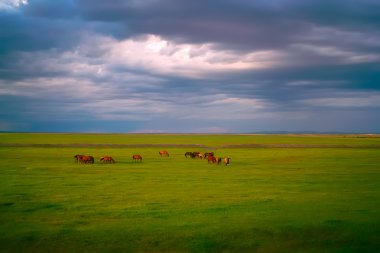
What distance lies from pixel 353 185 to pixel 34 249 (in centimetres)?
1753

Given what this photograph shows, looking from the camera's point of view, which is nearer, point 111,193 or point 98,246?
point 98,246

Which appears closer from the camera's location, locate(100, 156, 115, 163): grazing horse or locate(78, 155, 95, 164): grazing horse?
locate(78, 155, 95, 164): grazing horse

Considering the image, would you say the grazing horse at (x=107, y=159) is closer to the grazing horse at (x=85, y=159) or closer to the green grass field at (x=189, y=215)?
the grazing horse at (x=85, y=159)

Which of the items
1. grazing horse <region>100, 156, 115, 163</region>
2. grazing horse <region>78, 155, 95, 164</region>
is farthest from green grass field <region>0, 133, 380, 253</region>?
grazing horse <region>100, 156, 115, 163</region>

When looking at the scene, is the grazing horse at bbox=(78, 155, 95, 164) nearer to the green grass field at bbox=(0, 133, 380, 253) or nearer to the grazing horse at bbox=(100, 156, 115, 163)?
the grazing horse at bbox=(100, 156, 115, 163)

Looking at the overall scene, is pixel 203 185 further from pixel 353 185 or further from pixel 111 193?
pixel 353 185

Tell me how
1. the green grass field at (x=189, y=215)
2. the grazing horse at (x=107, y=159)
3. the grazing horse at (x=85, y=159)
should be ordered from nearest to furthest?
the green grass field at (x=189, y=215)
the grazing horse at (x=85, y=159)
the grazing horse at (x=107, y=159)

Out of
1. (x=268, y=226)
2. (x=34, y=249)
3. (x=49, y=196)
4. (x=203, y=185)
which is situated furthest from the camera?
(x=203, y=185)

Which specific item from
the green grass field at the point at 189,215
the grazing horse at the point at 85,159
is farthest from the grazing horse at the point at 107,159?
the green grass field at the point at 189,215

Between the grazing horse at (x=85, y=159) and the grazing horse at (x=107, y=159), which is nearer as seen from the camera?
the grazing horse at (x=85, y=159)

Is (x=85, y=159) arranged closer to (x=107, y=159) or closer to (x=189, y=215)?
(x=107, y=159)

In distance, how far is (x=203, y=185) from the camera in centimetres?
2091

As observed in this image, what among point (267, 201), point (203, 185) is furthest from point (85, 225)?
point (203, 185)

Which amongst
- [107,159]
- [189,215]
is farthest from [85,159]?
[189,215]
